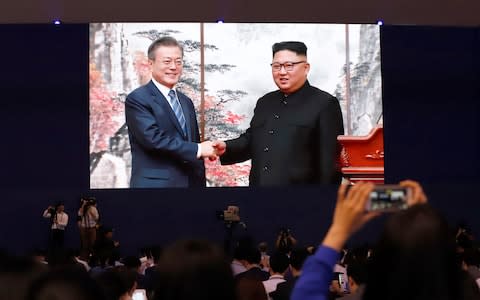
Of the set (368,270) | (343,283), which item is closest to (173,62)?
(343,283)

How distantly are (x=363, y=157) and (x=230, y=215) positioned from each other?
85.5 inches

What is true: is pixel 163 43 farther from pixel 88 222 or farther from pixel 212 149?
pixel 88 222

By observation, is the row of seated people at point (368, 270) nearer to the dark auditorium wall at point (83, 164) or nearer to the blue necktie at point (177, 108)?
the blue necktie at point (177, 108)

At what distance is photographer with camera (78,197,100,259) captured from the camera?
11.9 meters

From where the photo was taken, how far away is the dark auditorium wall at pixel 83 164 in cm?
1230

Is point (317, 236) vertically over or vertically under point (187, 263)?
under

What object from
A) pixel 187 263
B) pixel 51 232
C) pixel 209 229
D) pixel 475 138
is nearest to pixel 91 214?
pixel 51 232

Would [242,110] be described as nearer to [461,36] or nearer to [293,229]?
[293,229]

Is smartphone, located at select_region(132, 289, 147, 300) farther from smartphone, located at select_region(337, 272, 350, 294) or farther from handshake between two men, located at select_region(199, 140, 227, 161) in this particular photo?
handshake between two men, located at select_region(199, 140, 227, 161)

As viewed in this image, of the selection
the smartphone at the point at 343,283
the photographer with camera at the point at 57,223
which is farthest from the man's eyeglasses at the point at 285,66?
the smartphone at the point at 343,283

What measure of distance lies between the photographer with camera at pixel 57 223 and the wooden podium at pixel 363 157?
4118 mm

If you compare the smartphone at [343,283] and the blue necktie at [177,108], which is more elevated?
the blue necktie at [177,108]

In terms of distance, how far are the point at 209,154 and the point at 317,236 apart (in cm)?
213

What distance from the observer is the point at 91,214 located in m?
11.9
